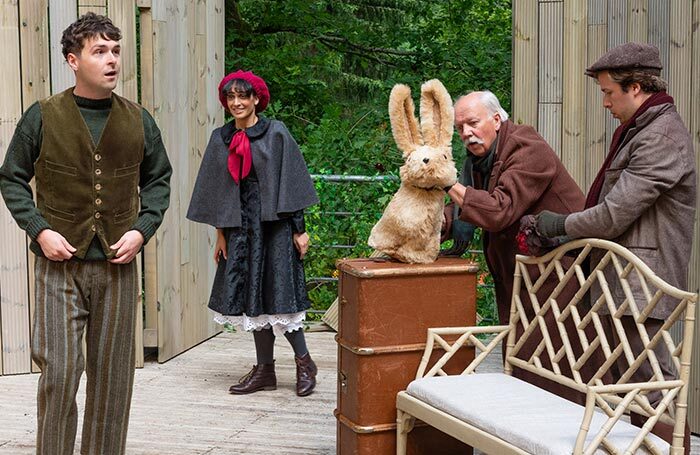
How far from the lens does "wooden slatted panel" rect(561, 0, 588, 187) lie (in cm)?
570

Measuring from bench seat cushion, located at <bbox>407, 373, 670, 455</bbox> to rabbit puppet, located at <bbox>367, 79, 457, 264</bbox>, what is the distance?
0.57 meters

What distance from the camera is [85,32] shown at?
13.3 feet

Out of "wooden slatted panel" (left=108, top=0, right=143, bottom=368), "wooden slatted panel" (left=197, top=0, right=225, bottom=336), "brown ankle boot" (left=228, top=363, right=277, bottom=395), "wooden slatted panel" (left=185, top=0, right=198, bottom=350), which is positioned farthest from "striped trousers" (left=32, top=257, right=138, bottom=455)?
"wooden slatted panel" (left=197, top=0, right=225, bottom=336)

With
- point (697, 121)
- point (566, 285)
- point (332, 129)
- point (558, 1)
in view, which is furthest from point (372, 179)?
point (566, 285)

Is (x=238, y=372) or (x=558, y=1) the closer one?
(x=558, y=1)

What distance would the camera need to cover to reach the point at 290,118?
1087 centimetres

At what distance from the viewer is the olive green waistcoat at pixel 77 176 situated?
4.10m

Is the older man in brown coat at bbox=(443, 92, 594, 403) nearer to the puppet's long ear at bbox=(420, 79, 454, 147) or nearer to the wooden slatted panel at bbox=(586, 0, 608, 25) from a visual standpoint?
the puppet's long ear at bbox=(420, 79, 454, 147)

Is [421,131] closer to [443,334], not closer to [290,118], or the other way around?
[443,334]

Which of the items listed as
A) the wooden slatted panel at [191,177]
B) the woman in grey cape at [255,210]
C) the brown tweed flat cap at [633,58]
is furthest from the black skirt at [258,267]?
the brown tweed flat cap at [633,58]

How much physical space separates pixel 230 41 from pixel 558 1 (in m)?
5.41

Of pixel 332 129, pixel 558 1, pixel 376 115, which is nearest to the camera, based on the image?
pixel 558 1

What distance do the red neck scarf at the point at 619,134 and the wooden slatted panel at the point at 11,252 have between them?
3.61 metres

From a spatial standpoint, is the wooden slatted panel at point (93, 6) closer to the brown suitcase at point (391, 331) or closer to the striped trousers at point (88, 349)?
the striped trousers at point (88, 349)
